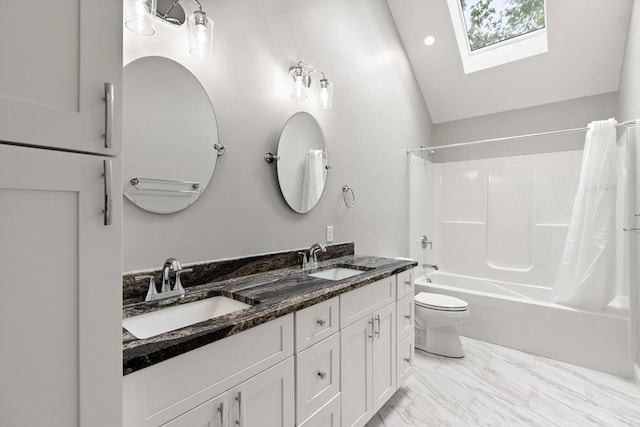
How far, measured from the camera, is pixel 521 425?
1755mm

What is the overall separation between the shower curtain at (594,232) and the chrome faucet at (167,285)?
2922mm

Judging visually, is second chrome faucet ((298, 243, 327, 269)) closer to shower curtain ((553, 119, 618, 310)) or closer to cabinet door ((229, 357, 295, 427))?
cabinet door ((229, 357, 295, 427))

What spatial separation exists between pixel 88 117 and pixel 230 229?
3.35ft

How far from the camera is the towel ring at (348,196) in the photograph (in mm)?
2415

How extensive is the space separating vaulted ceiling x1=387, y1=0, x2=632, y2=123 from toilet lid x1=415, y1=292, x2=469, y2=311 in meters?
2.29

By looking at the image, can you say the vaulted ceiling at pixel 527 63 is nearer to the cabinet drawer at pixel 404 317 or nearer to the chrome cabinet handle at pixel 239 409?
the cabinet drawer at pixel 404 317

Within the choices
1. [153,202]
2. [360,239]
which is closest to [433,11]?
[360,239]

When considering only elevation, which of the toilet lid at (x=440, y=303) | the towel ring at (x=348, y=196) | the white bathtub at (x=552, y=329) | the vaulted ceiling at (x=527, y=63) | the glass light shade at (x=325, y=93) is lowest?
the white bathtub at (x=552, y=329)

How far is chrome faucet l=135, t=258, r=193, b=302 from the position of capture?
1213mm

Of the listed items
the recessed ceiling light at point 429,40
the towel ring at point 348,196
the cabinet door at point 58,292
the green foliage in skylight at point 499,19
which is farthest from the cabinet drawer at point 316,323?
the green foliage in skylight at point 499,19

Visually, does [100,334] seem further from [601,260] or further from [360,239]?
[601,260]

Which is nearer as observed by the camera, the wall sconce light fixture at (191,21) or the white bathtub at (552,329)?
the wall sconce light fixture at (191,21)

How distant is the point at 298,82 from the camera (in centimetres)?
193

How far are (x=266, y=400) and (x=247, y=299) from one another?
35 centimetres
